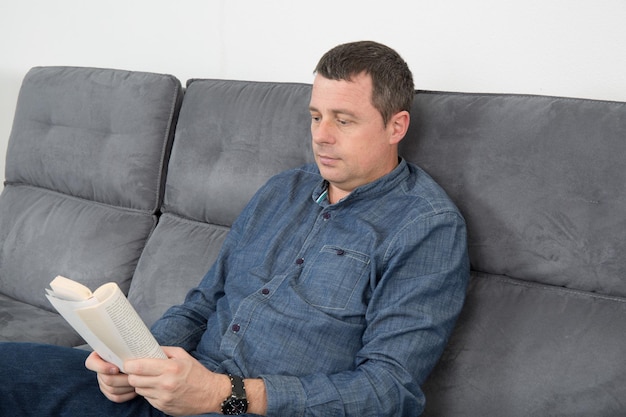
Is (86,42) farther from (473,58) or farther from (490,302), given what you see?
(490,302)

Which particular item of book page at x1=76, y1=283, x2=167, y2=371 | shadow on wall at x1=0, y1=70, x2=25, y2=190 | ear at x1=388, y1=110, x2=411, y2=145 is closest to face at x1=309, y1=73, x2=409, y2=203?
ear at x1=388, y1=110, x2=411, y2=145

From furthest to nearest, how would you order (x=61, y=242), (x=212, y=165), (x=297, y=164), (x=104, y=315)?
(x=61, y=242) → (x=212, y=165) → (x=297, y=164) → (x=104, y=315)

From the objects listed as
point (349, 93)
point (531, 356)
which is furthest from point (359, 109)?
point (531, 356)

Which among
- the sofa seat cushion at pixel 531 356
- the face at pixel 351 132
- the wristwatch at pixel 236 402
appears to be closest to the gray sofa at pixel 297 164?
the sofa seat cushion at pixel 531 356

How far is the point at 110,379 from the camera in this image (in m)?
1.30

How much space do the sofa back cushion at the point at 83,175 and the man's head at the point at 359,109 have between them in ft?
2.58

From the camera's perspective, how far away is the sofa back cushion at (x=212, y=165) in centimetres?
185

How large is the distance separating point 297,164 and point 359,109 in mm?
368

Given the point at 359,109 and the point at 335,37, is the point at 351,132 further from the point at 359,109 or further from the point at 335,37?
the point at 335,37

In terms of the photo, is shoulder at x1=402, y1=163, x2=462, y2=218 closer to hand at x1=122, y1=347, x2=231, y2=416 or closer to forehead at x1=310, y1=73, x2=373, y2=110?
forehead at x1=310, y1=73, x2=373, y2=110

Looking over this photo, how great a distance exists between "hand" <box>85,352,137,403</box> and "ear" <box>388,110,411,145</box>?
0.68m

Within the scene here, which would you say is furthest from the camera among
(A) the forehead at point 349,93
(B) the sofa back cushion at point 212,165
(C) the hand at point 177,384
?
(B) the sofa back cushion at point 212,165

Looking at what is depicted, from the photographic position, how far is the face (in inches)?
57.7

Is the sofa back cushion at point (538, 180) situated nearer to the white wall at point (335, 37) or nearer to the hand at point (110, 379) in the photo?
the white wall at point (335, 37)
